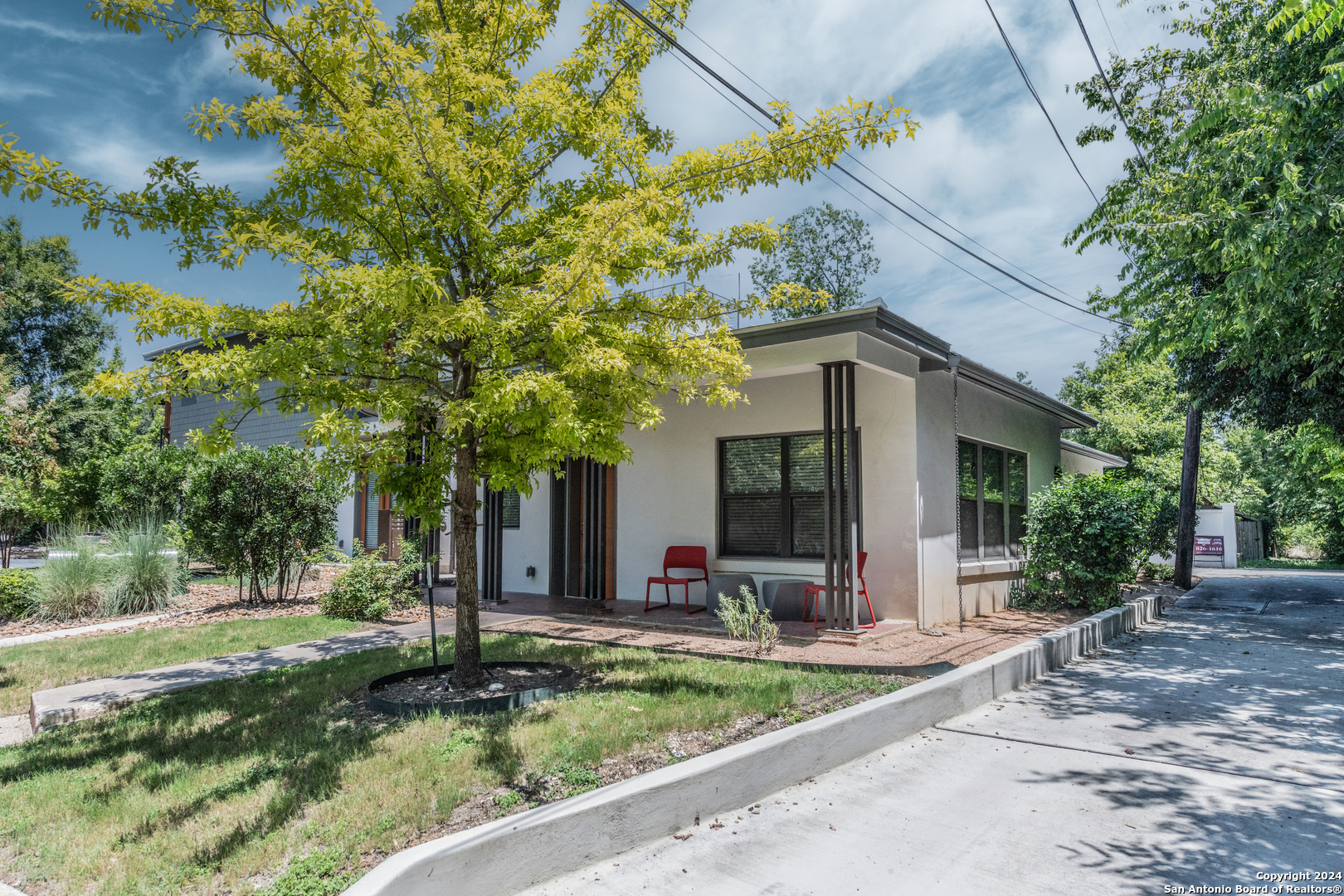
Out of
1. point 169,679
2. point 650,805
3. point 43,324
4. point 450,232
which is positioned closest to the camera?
point 650,805

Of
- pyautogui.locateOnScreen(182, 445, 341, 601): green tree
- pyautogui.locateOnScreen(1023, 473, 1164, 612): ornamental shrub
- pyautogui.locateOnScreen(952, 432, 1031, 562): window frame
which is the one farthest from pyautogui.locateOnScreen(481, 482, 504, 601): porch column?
pyautogui.locateOnScreen(1023, 473, 1164, 612): ornamental shrub

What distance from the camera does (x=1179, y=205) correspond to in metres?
7.36

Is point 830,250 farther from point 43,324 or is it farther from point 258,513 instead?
point 43,324

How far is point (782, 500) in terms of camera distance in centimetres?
947

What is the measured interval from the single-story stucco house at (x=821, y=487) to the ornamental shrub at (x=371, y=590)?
1.25m

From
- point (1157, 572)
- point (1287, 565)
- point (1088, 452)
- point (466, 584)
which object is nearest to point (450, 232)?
point (466, 584)

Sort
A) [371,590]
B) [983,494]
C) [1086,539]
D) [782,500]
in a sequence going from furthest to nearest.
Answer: [983,494]
[1086,539]
[782,500]
[371,590]

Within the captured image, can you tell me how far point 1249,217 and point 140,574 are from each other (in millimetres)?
12817

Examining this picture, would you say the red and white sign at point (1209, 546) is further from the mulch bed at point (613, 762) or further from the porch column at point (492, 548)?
the mulch bed at point (613, 762)

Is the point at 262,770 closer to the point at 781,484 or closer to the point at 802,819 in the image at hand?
the point at 802,819

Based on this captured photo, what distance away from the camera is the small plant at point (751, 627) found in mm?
6786

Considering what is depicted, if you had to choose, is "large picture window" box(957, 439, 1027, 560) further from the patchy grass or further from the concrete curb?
the patchy grass

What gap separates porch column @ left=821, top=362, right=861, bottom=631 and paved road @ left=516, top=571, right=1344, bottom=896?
5.96 feet

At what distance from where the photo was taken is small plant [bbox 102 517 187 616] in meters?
9.80
